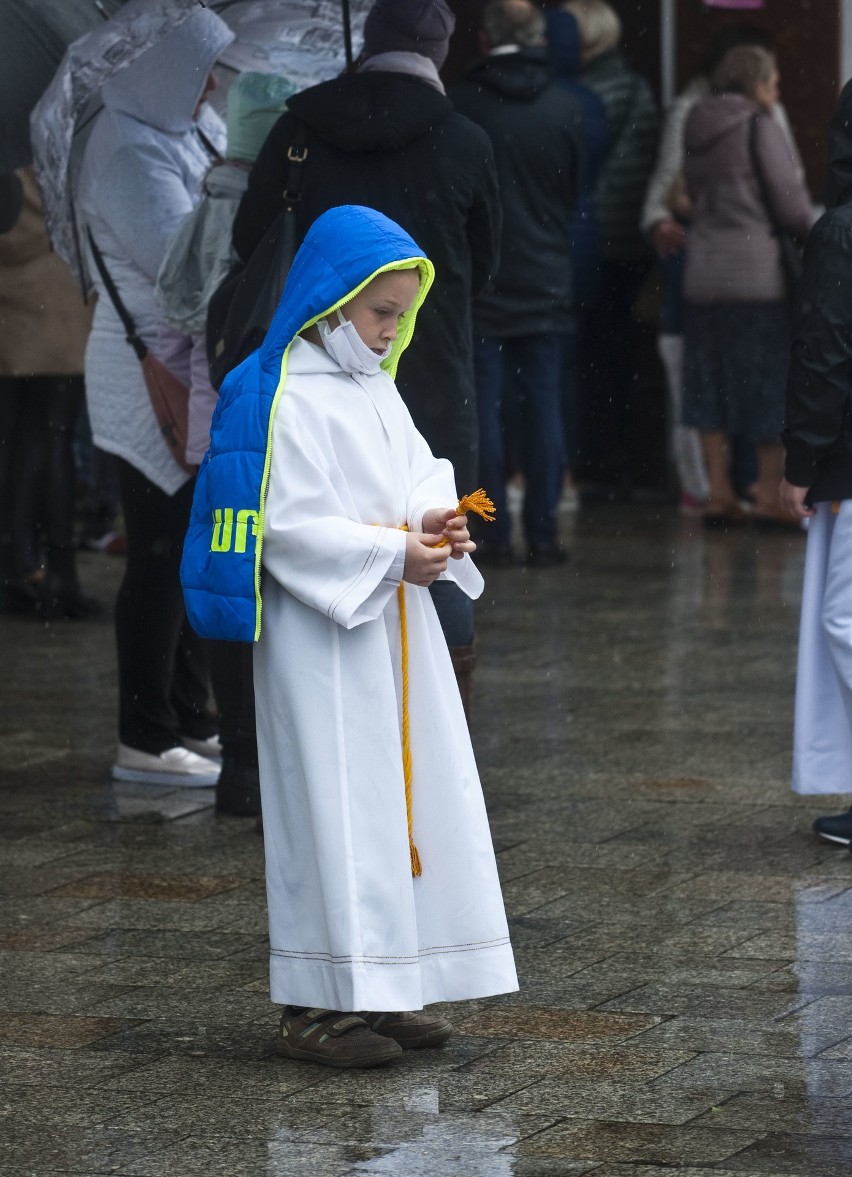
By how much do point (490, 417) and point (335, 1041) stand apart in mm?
6950

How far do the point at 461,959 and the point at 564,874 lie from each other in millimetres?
1384

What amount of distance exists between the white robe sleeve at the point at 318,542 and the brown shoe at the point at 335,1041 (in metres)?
0.75

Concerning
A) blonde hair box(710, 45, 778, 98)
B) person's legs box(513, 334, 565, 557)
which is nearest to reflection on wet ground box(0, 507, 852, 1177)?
person's legs box(513, 334, 565, 557)

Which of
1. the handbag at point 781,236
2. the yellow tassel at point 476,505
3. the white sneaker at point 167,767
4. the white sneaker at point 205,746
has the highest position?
the yellow tassel at point 476,505

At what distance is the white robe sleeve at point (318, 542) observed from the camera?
163 inches

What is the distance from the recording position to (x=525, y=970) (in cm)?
487

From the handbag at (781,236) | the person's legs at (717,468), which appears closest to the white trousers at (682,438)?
the person's legs at (717,468)

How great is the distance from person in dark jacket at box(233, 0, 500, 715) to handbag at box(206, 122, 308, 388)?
0.04m

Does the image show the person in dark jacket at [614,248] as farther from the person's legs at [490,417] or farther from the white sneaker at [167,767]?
the white sneaker at [167,767]

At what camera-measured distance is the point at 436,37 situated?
19.7 ft

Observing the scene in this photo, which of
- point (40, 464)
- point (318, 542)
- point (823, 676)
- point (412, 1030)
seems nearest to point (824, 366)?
point (823, 676)

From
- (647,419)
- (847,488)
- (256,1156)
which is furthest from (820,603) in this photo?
(647,419)

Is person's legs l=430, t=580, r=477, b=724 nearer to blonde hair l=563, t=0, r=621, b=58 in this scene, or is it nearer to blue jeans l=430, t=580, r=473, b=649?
blue jeans l=430, t=580, r=473, b=649

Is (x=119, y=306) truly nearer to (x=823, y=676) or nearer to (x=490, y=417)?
(x=823, y=676)
